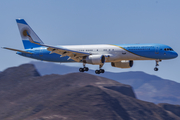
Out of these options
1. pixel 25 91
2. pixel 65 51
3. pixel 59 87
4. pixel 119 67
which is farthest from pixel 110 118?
pixel 65 51

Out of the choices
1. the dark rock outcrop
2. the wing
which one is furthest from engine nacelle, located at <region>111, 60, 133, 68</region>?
the dark rock outcrop

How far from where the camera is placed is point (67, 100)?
505ft

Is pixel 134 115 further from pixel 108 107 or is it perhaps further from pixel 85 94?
pixel 85 94

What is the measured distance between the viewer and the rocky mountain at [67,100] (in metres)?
146

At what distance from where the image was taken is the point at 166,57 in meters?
63.5

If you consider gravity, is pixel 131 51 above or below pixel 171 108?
above

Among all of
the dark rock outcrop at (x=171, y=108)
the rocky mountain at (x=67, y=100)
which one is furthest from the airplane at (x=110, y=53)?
the dark rock outcrop at (x=171, y=108)

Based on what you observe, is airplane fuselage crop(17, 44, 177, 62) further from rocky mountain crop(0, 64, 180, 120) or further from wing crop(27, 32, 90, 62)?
rocky mountain crop(0, 64, 180, 120)

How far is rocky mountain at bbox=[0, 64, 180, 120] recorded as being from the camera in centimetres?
14650

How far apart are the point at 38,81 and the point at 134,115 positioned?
65910 mm

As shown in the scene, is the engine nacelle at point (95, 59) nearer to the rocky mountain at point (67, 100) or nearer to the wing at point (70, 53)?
the wing at point (70, 53)

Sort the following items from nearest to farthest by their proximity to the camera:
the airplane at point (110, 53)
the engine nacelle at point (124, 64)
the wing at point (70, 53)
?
1. the wing at point (70, 53)
2. the airplane at point (110, 53)
3. the engine nacelle at point (124, 64)

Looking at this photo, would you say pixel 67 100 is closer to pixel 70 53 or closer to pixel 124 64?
pixel 124 64

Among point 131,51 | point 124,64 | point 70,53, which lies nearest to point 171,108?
point 124,64
